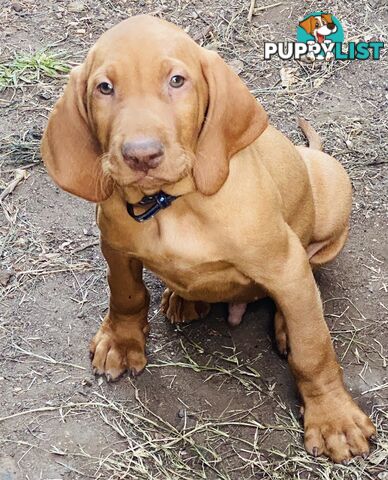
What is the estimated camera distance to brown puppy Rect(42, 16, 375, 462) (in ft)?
12.2

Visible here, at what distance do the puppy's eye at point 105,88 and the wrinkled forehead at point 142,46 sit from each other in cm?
7

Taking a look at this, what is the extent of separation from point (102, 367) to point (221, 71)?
1.71 metres

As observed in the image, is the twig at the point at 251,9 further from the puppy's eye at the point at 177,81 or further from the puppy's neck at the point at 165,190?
the puppy's eye at the point at 177,81

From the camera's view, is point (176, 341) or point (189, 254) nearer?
point (189, 254)

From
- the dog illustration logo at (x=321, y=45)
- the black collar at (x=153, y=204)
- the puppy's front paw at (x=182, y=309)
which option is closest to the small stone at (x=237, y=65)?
the dog illustration logo at (x=321, y=45)

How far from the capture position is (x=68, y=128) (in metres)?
4.07

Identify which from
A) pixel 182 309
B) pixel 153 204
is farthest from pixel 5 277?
→ pixel 153 204

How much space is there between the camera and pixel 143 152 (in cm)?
361

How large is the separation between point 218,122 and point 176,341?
5.02ft

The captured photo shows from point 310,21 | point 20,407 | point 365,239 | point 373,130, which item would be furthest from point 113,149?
point 310,21

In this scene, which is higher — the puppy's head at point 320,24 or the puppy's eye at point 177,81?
the puppy's eye at point 177,81

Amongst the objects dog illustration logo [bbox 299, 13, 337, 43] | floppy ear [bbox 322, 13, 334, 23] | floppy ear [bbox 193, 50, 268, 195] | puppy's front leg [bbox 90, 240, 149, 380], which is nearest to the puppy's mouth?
floppy ear [bbox 193, 50, 268, 195]

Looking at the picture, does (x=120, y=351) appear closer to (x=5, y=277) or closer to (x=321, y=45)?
(x=5, y=277)

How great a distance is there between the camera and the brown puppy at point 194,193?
3.73 meters
